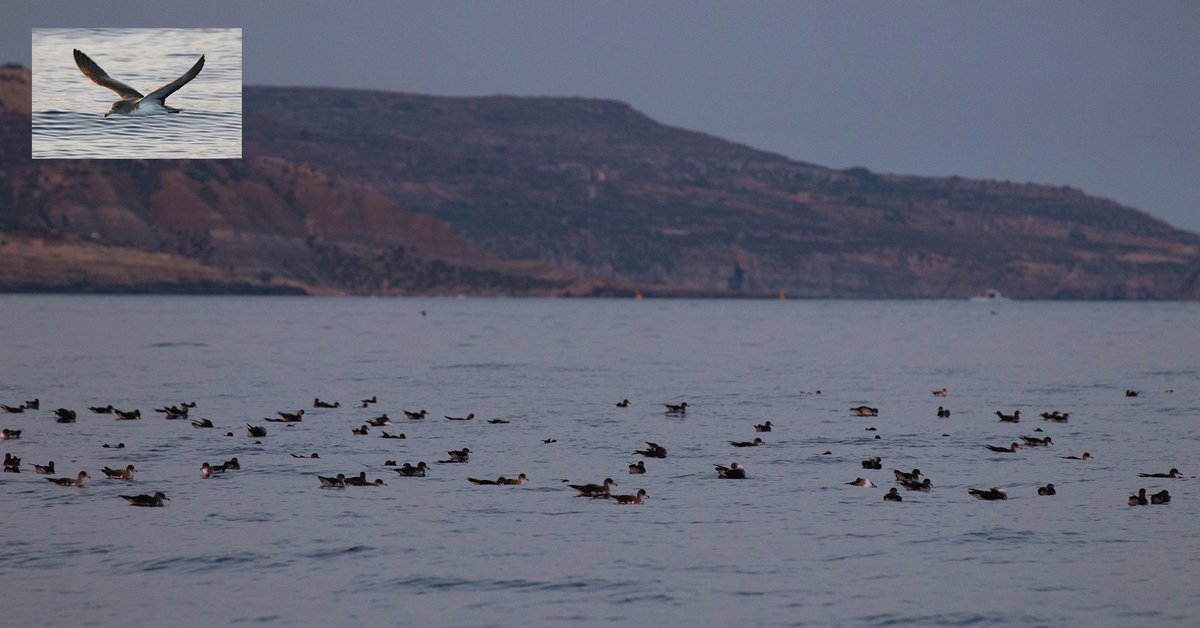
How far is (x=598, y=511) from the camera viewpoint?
94.8ft

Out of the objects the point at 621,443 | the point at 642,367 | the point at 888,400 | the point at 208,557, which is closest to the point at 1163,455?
the point at 621,443

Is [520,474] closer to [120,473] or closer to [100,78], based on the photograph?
[120,473]

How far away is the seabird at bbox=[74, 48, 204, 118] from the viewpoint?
3388 centimetres

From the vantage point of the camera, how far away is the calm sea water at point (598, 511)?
21.7 m

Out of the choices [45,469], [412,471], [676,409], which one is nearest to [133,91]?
[45,469]

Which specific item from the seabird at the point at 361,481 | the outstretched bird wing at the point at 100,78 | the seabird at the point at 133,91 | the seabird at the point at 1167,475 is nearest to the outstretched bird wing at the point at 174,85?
the seabird at the point at 133,91

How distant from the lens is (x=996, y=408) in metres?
53.0

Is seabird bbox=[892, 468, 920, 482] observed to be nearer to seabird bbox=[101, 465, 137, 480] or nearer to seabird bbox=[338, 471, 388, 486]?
seabird bbox=[338, 471, 388, 486]

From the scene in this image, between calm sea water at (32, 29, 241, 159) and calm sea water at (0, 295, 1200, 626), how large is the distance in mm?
8190

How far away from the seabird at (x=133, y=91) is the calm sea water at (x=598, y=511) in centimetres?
825

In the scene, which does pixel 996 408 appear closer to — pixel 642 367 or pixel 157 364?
pixel 642 367

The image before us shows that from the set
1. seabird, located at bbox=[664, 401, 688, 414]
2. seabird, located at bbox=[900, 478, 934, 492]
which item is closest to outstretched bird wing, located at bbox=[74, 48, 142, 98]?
seabird, located at bbox=[900, 478, 934, 492]

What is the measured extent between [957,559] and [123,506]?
51.3ft

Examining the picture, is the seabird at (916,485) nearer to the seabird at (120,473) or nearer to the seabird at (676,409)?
the seabird at (120,473)
